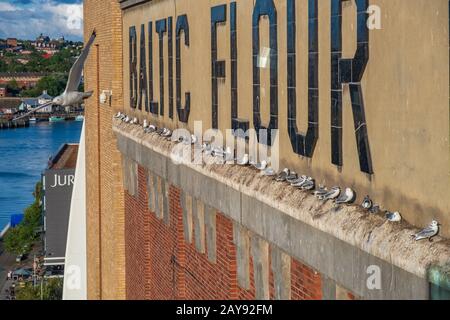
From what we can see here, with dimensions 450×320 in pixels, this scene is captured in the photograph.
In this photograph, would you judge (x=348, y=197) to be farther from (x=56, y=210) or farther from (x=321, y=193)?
(x=56, y=210)

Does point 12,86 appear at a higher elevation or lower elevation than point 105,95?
lower

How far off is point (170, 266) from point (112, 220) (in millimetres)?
4743

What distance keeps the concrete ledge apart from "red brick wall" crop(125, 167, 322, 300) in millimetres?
238

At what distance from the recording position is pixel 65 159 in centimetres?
4678

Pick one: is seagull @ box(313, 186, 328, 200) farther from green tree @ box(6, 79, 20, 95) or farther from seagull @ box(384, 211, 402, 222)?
green tree @ box(6, 79, 20, 95)

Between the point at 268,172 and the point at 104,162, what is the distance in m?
10.3

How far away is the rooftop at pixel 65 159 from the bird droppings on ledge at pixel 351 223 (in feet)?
108

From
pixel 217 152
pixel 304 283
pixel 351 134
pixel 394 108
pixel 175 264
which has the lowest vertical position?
pixel 175 264

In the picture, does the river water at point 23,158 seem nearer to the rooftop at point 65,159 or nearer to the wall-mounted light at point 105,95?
the rooftop at point 65,159

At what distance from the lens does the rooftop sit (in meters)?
43.0

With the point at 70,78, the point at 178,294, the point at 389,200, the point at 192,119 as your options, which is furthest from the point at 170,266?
the point at 389,200

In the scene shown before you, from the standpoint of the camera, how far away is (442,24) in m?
5.34

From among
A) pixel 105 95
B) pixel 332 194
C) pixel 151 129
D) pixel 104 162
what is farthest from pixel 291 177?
pixel 104 162

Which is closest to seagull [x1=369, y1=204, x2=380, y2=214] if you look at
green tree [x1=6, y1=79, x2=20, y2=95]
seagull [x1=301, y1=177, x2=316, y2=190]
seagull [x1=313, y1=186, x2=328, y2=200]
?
seagull [x1=313, y1=186, x2=328, y2=200]
